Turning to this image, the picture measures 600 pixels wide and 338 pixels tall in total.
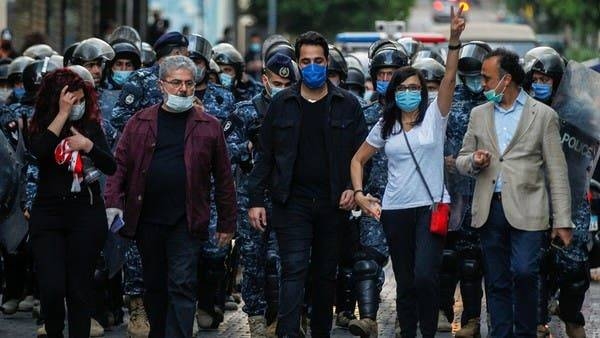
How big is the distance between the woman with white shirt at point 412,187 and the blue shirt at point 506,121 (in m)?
0.31

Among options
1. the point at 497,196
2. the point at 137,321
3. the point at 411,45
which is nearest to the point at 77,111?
the point at 137,321

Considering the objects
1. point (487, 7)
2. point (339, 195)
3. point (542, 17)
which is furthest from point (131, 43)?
point (487, 7)

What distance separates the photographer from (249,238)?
12.3 meters

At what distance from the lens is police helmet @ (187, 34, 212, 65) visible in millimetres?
13559

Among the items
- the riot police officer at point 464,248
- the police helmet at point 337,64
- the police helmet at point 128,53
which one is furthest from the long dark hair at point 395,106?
the police helmet at point 128,53

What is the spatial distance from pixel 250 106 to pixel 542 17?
156 ft

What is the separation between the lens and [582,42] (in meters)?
49.5

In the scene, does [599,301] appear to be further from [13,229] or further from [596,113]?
[13,229]

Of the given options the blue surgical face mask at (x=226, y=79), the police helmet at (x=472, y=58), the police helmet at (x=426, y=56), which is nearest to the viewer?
the police helmet at (x=472, y=58)

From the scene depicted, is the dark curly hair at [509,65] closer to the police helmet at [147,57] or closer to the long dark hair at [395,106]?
the long dark hair at [395,106]

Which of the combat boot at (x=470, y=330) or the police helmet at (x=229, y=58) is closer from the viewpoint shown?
the combat boot at (x=470, y=330)

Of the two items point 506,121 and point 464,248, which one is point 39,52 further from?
point 506,121

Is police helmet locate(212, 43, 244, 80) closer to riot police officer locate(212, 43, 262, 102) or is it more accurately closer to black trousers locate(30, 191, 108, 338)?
riot police officer locate(212, 43, 262, 102)

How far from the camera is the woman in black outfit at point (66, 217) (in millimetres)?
10391
